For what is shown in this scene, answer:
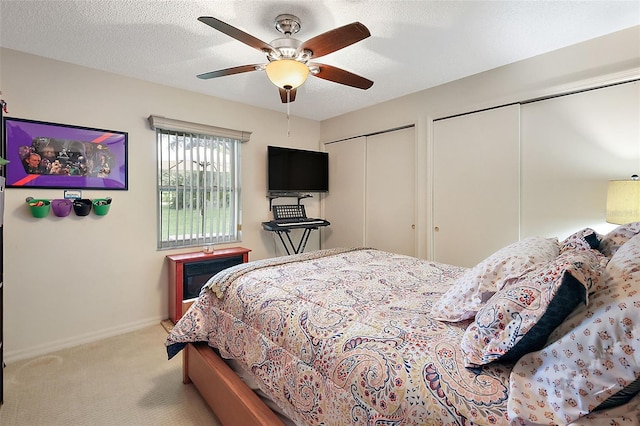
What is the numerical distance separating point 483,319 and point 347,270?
1.16 meters

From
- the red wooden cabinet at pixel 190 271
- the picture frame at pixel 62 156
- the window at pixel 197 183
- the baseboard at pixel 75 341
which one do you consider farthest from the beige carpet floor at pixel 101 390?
the picture frame at pixel 62 156

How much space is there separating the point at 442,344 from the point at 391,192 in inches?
107

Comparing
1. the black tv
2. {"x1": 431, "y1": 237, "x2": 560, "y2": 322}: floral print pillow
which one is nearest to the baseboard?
the black tv

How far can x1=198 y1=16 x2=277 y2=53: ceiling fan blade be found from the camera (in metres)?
1.47

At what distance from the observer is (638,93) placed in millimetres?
2045

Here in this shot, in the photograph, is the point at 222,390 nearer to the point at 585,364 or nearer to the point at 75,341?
the point at 585,364

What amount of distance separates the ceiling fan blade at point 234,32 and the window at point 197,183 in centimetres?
162

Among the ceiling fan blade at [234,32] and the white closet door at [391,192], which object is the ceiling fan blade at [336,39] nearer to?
the ceiling fan blade at [234,32]

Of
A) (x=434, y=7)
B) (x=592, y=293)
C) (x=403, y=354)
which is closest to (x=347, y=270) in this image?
(x=403, y=354)

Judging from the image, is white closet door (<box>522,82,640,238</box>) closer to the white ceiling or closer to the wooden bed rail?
the white ceiling

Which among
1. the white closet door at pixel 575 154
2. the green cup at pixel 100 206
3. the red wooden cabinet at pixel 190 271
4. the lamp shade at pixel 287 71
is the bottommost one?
the red wooden cabinet at pixel 190 271

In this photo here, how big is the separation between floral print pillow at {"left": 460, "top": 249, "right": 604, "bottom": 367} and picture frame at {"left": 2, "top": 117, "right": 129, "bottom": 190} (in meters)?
3.11

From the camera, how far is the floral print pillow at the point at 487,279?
3.62ft

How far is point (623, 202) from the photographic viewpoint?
189cm
